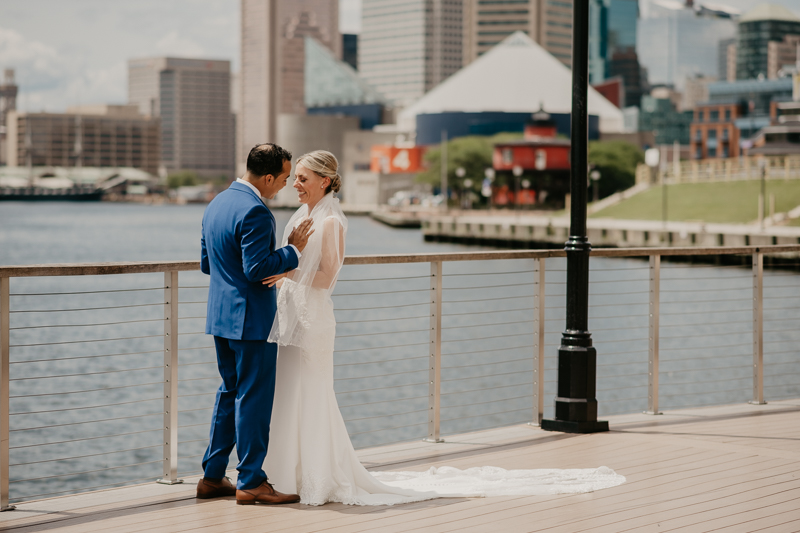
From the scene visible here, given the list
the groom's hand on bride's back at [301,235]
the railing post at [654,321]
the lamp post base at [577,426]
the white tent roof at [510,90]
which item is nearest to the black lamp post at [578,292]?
the lamp post base at [577,426]

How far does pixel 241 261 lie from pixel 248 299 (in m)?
0.19

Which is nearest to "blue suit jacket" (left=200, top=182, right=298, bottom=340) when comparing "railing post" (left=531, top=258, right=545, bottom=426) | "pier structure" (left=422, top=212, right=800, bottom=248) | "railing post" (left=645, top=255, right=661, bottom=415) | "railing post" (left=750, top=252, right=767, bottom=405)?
"railing post" (left=531, top=258, right=545, bottom=426)

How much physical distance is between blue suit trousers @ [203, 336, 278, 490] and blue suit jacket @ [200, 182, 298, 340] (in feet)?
0.30

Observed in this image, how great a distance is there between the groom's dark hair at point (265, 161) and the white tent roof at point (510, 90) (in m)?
122

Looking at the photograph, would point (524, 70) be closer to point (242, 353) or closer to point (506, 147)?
point (506, 147)

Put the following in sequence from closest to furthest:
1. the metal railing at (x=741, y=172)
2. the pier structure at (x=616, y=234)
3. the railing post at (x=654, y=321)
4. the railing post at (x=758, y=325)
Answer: the railing post at (x=654, y=321), the railing post at (x=758, y=325), the pier structure at (x=616, y=234), the metal railing at (x=741, y=172)

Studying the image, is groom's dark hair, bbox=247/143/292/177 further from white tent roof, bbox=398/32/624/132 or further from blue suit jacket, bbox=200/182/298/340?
white tent roof, bbox=398/32/624/132

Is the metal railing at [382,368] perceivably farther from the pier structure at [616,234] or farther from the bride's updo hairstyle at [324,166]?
the pier structure at [616,234]

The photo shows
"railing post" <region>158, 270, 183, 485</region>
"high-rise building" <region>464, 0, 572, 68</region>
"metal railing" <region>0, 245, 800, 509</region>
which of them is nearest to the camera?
"railing post" <region>158, 270, 183, 485</region>

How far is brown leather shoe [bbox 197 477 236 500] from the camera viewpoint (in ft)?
16.9

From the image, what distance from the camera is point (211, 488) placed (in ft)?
16.9

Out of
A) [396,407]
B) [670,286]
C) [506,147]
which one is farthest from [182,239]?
[396,407]

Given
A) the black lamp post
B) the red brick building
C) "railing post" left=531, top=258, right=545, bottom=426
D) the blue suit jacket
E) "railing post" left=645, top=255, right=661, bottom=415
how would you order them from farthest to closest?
the red brick building < "railing post" left=645, top=255, right=661, bottom=415 < "railing post" left=531, top=258, right=545, bottom=426 < the black lamp post < the blue suit jacket

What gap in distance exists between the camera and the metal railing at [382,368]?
6.25 m
